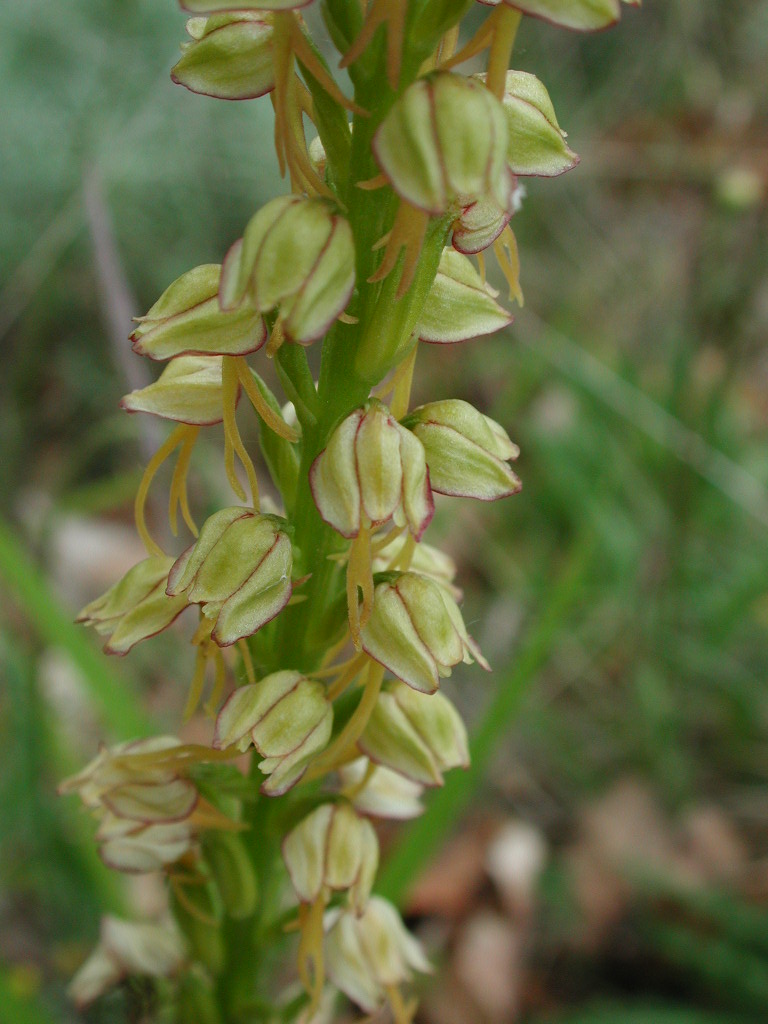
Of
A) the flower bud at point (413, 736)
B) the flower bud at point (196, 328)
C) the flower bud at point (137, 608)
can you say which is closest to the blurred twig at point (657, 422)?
the flower bud at point (413, 736)

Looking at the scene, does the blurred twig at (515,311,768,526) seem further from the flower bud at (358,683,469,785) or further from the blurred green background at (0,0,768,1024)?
the flower bud at (358,683,469,785)

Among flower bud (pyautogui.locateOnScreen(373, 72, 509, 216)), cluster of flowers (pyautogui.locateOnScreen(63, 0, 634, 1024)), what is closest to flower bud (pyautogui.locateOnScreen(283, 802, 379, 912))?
cluster of flowers (pyautogui.locateOnScreen(63, 0, 634, 1024))

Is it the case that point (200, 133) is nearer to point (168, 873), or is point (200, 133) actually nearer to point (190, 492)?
point (190, 492)

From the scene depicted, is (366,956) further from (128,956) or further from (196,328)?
(196,328)

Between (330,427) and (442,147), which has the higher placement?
(442,147)

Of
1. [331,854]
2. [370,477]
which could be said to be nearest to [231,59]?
[370,477]

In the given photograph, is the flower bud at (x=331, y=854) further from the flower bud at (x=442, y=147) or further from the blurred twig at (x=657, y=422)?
the blurred twig at (x=657, y=422)
